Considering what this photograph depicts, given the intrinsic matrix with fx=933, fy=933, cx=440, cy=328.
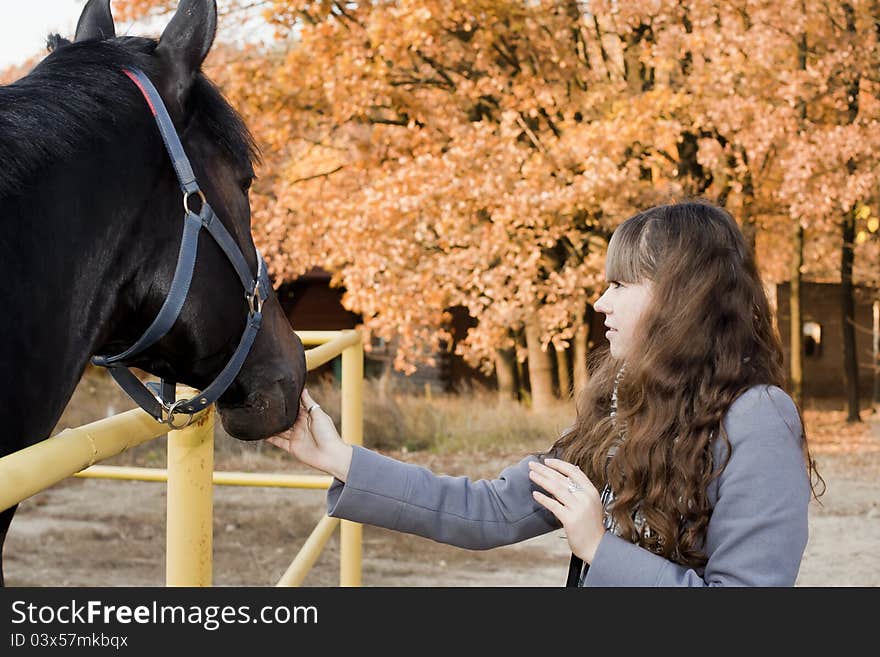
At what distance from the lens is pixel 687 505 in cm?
147

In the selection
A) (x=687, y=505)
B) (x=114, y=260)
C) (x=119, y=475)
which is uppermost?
(x=114, y=260)

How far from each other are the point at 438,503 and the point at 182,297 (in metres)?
0.61

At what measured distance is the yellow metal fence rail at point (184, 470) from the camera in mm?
994

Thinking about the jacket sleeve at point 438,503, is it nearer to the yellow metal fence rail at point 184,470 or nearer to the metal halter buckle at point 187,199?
the yellow metal fence rail at point 184,470

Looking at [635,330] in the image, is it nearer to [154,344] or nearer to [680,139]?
[154,344]

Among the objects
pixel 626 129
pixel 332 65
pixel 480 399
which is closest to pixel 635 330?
pixel 626 129

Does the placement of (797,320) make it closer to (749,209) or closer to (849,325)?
(849,325)

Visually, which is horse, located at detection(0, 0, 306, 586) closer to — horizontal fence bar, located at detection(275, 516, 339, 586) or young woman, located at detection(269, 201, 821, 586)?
young woman, located at detection(269, 201, 821, 586)

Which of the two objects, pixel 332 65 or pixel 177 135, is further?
pixel 332 65

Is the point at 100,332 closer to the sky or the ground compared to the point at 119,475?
closer to the sky

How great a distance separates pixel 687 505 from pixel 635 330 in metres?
0.31

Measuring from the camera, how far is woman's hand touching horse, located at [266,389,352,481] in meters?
1.71

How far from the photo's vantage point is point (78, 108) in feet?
4.85

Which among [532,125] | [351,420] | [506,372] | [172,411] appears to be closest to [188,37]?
[172,411]
